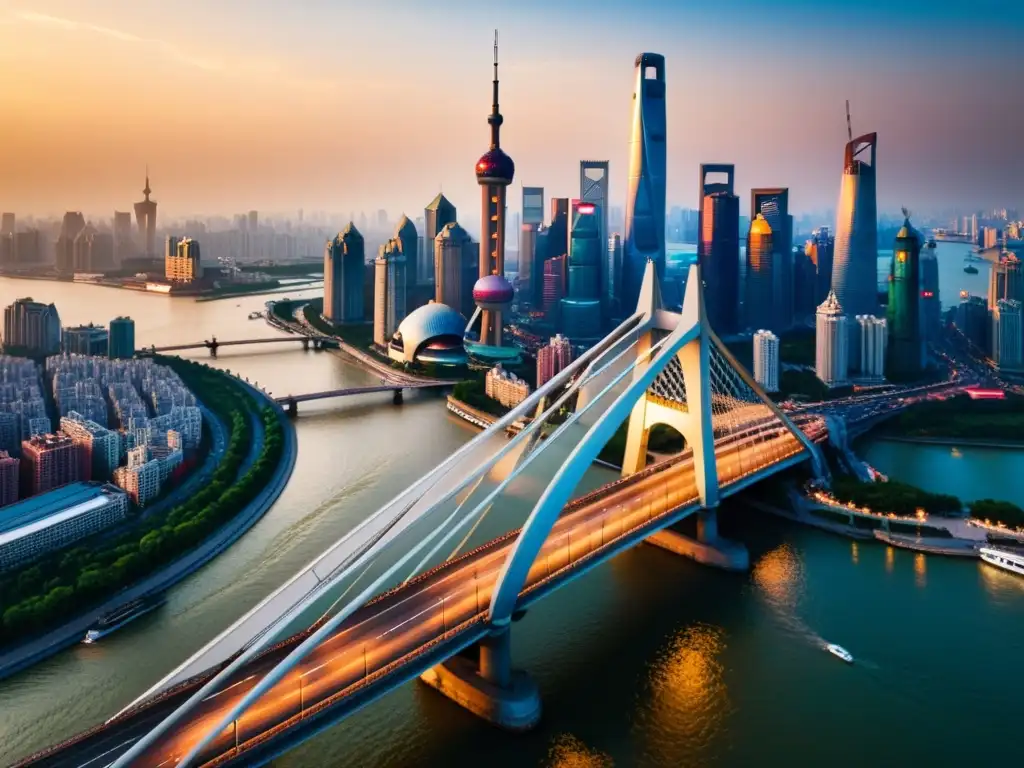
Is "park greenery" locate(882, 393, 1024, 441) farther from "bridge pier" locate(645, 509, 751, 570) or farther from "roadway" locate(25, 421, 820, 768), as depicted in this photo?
"roadway" locate(25, 421, 820, 768)

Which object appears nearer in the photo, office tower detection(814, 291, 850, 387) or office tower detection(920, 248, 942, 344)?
office tower detection(814, 291, 850, 387)

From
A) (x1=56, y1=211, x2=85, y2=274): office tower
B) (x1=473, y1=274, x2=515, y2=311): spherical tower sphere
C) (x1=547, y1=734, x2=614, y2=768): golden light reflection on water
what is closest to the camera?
(x1=547, y1=734, x2=614, y2=768): golden light reflection on water

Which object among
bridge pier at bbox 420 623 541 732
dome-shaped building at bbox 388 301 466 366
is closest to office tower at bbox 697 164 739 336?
dome-shaped building at bbox 388 301 466 366

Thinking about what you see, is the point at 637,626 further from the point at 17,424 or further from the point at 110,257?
the point at 110,257

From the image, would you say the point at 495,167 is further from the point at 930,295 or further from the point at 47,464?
the point at 47,464

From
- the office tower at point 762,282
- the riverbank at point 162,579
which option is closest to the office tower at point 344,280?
the office tower at point 762,282

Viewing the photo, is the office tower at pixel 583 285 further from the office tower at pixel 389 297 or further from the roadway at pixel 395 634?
the roadway at pixel 395 634
